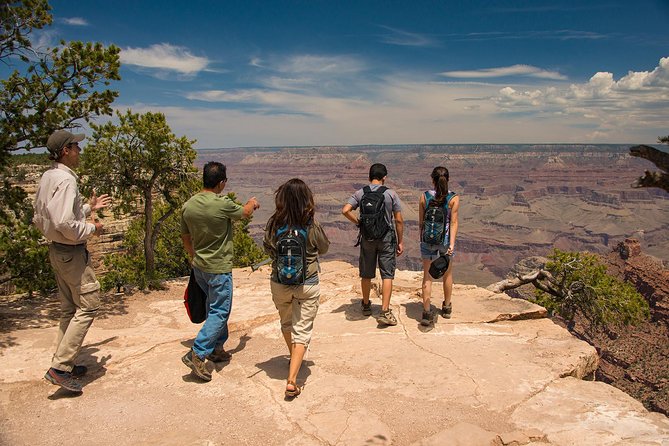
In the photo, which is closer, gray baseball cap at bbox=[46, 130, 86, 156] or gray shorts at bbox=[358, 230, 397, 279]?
gray baseball cap at bbox=[46, 130, 86, 156]

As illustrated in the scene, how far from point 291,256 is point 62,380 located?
7.73ft

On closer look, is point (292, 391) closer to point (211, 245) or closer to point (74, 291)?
point (211, 245)

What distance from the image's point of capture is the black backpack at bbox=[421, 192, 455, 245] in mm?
5562

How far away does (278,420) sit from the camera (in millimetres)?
3615

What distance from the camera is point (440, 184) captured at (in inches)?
218

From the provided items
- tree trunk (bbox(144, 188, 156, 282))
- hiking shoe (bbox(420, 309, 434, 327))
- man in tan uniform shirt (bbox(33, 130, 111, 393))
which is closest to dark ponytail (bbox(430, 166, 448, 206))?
hiking shoe (bbox(420, 309, 434, 327))

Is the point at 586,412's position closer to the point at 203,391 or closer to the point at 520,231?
the point at 203,391

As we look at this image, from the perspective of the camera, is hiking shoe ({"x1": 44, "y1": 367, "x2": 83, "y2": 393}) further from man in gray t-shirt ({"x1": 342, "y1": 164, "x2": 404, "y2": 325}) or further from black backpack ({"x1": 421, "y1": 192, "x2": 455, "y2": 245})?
black backpack ({"x1": 421, "y1": 192, "x2": 455, "y2": 245})

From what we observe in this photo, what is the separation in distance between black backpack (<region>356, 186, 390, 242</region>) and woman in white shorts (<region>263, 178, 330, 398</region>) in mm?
1648

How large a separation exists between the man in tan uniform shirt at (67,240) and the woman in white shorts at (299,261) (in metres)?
1.63

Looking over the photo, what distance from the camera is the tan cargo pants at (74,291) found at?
3885 mm

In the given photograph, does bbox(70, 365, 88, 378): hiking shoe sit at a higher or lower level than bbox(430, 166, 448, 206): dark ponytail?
lower

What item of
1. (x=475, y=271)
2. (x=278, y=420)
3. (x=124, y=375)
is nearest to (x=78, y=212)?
(x=124, y=375)

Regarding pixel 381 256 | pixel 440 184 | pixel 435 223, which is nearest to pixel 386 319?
pixel 381 256
